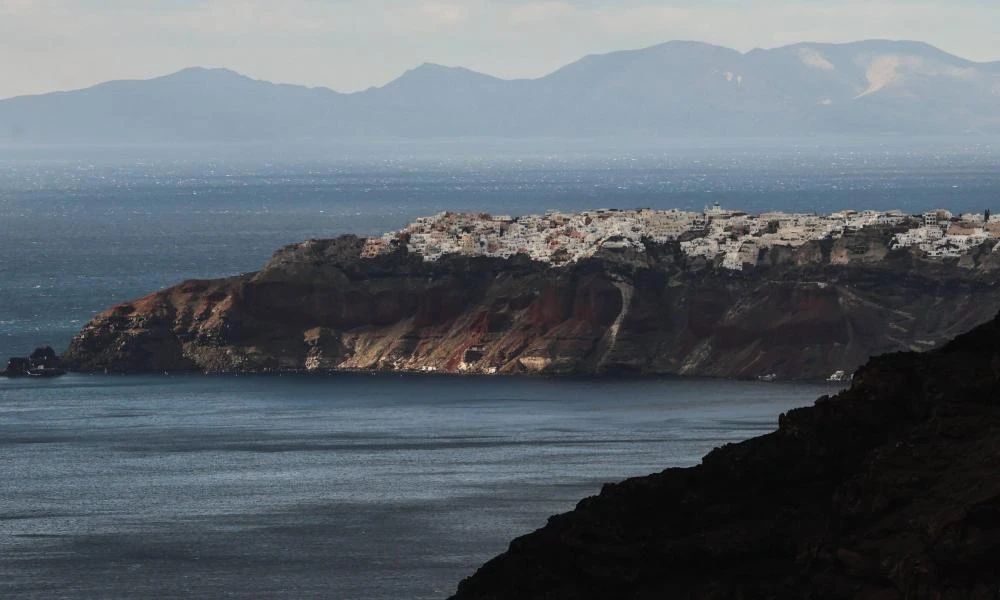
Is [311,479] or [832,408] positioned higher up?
[832,408]

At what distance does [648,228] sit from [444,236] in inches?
611

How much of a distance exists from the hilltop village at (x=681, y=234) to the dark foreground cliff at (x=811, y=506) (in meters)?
104

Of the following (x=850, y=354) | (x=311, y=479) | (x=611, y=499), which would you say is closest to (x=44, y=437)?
(x=311, y=479)

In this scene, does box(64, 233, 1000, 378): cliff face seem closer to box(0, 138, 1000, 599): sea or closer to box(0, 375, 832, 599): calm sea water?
box(0, 138, 1000, 599): sea

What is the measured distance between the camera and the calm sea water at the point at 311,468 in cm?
7325

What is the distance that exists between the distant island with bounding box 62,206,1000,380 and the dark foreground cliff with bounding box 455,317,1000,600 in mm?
87920

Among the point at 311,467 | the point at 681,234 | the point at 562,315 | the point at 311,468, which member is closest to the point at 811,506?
the point at 311,468

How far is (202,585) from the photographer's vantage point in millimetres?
70188

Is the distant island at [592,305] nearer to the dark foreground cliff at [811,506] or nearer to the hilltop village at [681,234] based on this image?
the hilltop village at [681,234]

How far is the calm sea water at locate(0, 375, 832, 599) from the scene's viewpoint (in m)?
73.2

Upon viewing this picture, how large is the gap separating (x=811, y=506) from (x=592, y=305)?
102 meters

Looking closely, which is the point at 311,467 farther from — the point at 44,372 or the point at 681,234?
the point at 681,234

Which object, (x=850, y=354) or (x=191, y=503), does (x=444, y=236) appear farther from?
(x=191, y=503)

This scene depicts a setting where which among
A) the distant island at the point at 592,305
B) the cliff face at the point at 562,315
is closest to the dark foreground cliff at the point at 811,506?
the distant island at the point at 592,305
